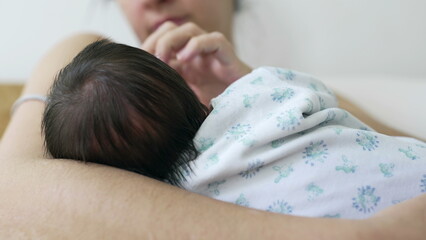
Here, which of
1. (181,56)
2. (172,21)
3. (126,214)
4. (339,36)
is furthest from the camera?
(339,36)

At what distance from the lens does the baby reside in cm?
55

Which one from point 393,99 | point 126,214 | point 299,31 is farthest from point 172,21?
point 299,31

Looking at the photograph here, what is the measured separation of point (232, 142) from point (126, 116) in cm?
14

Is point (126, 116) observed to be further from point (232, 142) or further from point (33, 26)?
point (33, 26)

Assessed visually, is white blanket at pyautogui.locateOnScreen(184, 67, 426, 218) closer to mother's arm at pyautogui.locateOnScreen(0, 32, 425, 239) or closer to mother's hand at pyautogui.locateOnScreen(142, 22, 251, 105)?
mother's arm at pyautogui.locateOnScreen(0, 32, 425, 239)

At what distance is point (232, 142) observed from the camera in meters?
0.60

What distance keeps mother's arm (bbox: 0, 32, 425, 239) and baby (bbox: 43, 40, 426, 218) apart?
0.05 metres

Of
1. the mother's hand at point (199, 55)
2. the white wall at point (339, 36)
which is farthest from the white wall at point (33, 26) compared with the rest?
the mother's hand at point (199, 55)

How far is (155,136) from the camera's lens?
58 cm

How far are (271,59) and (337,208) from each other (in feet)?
4.81

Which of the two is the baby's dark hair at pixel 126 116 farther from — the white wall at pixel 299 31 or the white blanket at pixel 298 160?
the white wall at pixel 299 31

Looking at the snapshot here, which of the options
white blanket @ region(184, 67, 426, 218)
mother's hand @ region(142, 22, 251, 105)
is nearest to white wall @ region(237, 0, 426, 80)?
mother's hand @ region(142, 22, 251, 105)

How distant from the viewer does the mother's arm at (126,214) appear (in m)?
0.47

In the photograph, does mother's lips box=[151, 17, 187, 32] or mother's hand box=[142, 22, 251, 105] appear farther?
mother's lips box=[151, 17, 187, 32]
